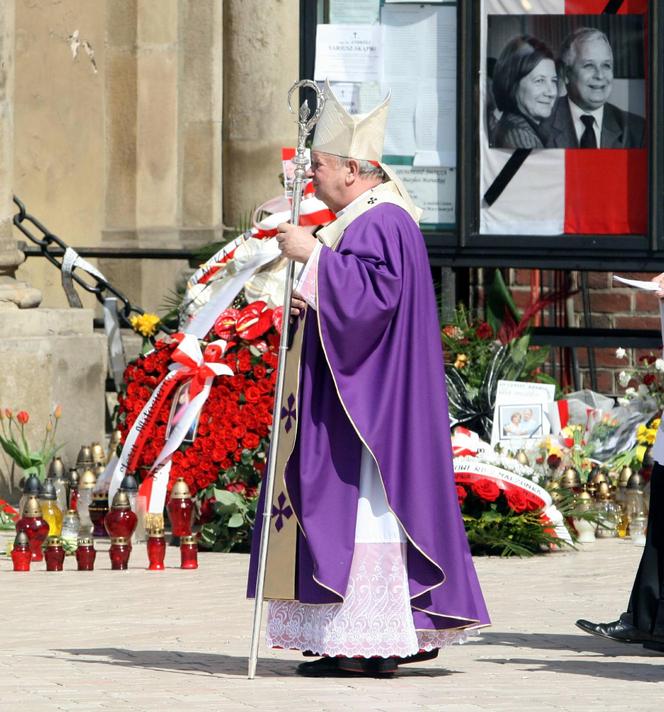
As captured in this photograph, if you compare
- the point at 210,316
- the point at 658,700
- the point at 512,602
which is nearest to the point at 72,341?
the point at 210,316

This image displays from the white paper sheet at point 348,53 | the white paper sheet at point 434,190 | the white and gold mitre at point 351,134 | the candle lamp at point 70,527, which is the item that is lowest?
the candle lamp at point 70,527

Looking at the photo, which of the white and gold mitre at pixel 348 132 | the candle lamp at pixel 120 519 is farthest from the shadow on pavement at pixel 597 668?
the candle lamp at pixel 120 519

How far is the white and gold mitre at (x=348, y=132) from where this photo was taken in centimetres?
669

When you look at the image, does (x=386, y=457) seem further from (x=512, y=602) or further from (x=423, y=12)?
(x=423, y=12)

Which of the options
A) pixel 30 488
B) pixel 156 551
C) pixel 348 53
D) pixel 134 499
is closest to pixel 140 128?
pixel 348 53

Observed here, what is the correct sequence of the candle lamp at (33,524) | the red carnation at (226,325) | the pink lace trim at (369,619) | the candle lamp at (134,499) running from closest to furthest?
the pink lace trim at (369,619) → the candle lamp at (33,524) → the candle lamp at (134,499) → the red carnation at (226,325)

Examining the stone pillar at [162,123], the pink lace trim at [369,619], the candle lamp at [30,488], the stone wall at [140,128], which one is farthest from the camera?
the stone pillar at [162,123]

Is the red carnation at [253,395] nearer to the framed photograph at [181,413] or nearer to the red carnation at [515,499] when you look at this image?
the framed photograph at [181,413]

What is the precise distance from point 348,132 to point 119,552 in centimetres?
307

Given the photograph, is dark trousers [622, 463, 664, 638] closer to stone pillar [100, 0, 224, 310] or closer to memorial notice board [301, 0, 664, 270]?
memorial notice board [301, 0, 664, 270]

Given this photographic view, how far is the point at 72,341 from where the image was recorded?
11320mm

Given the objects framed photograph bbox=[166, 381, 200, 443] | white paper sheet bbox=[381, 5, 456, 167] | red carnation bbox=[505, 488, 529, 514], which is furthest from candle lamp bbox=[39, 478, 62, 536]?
white paper sheet bbox=[381, 5, 456, 167]

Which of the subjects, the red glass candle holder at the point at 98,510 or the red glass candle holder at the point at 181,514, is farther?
the red glass candle holder at the point at 98,510

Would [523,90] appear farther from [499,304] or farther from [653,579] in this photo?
[653,579]
